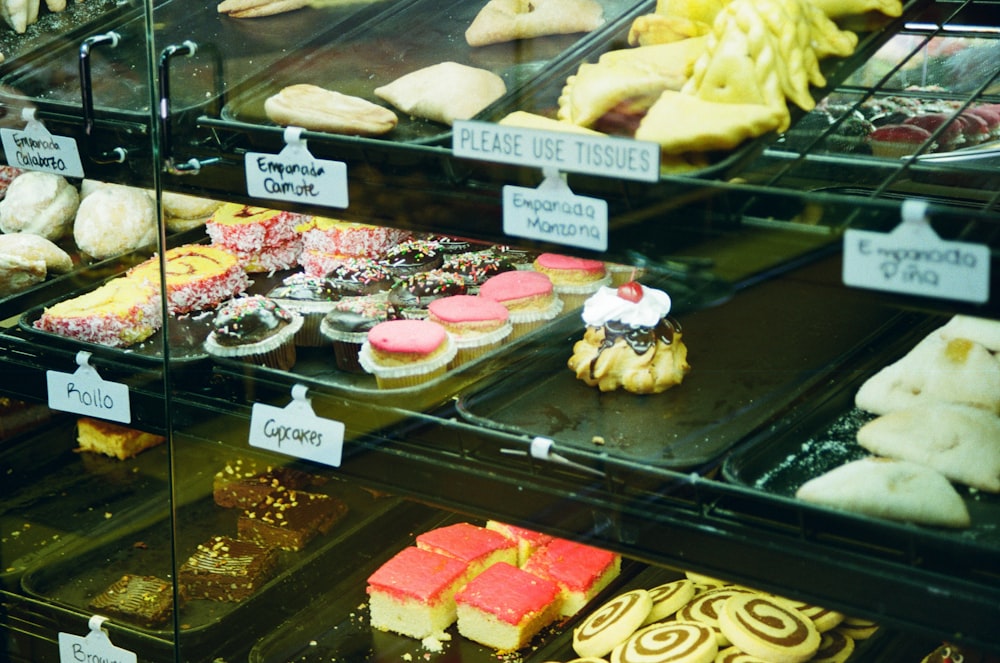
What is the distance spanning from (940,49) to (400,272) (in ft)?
3.44

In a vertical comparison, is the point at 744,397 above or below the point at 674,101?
below

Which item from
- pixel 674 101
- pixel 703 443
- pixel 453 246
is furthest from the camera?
pixel 453 246

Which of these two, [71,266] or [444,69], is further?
[71,266]

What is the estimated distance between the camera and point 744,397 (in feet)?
5.13

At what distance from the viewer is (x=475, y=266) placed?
209 centimetres

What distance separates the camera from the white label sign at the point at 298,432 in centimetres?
155

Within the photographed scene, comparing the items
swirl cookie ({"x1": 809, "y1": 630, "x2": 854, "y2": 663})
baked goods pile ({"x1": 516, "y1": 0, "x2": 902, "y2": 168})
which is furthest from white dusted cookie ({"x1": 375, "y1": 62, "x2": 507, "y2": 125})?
swirl cookie ({"x1": 809, "y1": 630, "x2": 854, "y2": 663})

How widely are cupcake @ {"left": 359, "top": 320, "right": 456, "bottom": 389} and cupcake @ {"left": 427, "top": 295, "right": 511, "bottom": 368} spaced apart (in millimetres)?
55

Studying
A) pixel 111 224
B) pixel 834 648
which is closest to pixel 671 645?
pixel 834 648

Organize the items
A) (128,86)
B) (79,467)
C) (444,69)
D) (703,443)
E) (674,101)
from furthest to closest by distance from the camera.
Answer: (79,467)
(128,86)
(444,69)
(703,443)
(674,101)

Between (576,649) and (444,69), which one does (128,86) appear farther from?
(576,649)

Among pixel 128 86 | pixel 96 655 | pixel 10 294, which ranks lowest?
pixel 96 655

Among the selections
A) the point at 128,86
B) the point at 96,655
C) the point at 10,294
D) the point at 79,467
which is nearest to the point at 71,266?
the point at 10,294

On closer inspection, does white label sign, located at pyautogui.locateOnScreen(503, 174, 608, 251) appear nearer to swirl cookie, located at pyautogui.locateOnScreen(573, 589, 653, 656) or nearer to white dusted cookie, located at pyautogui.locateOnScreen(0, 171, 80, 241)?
swirl cookie, located at pyautogui.locateOnScreen(573, 589, 653, 656)
